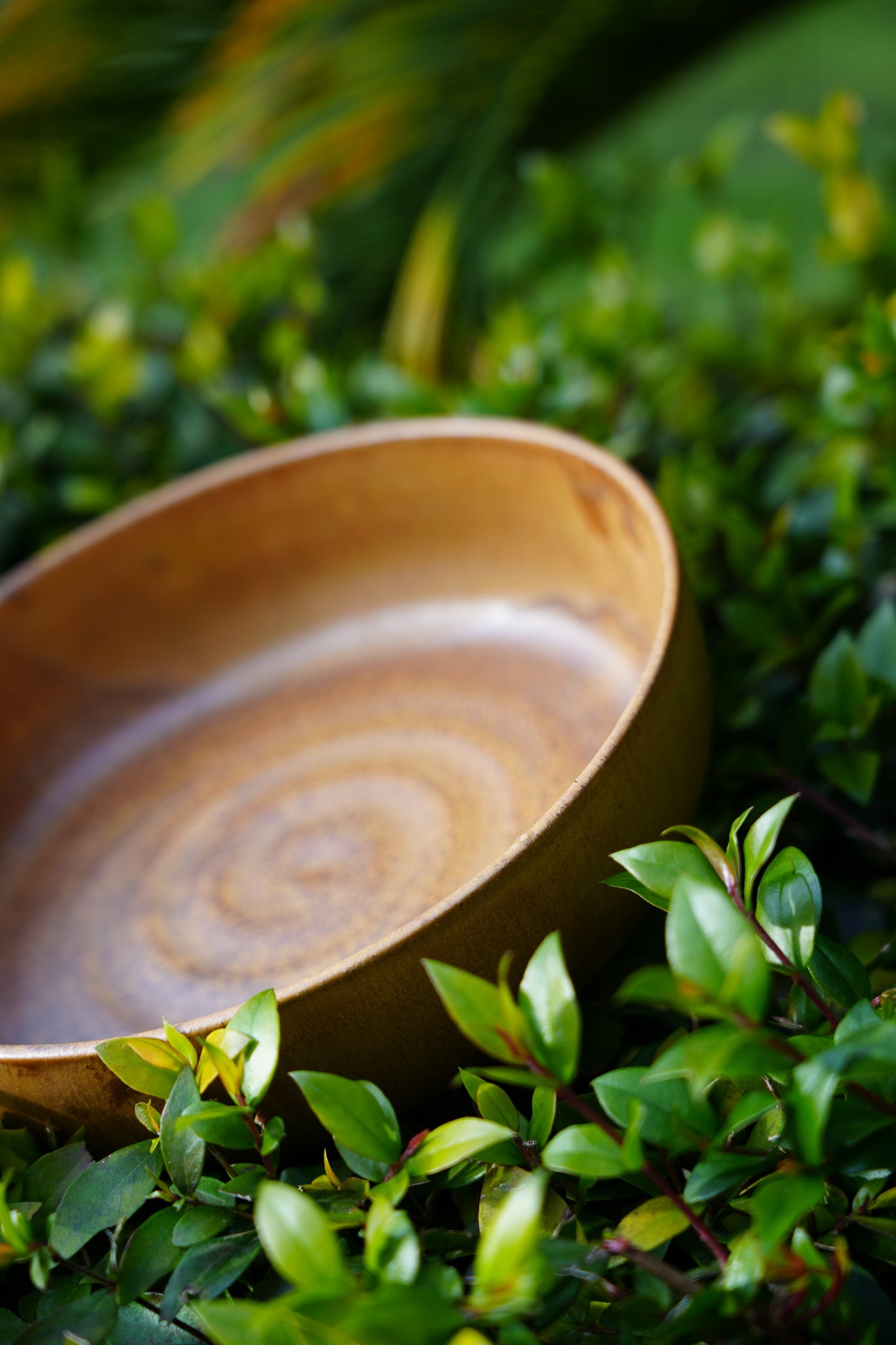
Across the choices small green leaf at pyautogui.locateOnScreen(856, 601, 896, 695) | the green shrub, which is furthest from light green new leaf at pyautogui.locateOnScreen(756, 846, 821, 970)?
small green leaf at pyautogui.locateOnScreen(856, 601, 896, 695)

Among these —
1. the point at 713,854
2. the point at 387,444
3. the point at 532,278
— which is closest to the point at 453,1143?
the point at 713,854

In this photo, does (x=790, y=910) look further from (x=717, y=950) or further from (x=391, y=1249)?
(x=391, y=1249)

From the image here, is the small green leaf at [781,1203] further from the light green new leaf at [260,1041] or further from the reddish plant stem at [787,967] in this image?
the light green new leaf at [260,1041]

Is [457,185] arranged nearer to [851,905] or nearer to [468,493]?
[468,493]

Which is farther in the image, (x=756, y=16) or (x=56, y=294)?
(x=756, y=16)

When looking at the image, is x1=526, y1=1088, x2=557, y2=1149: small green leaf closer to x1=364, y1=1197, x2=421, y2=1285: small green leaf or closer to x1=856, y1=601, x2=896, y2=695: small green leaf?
x1=364, y1=1197, x2=421, y2=1285: small green leaf

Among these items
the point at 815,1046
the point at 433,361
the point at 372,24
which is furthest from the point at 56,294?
the point at 815,1046
